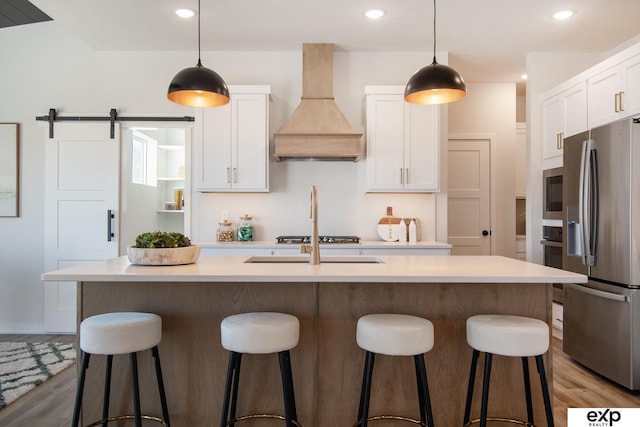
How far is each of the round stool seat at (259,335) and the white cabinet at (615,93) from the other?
2943 mm

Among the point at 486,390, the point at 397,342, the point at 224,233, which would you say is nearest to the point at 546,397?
the point at 486,390

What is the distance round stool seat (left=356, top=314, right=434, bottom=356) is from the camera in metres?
1.84

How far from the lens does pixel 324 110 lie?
4.02m

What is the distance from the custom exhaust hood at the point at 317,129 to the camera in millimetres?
3941

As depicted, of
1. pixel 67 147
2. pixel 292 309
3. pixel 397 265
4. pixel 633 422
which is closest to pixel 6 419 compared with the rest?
pixel 292 309

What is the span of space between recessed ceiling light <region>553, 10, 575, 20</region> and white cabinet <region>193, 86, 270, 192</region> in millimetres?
2591

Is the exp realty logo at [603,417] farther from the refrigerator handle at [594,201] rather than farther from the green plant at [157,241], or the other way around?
the green plant at [157,241]

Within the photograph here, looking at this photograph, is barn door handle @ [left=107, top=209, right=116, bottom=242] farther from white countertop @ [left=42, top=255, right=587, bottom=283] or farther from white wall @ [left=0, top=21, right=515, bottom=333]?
white countertop @ [left=42, top=255, right=587, bottom=283]

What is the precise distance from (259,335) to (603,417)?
205 cm

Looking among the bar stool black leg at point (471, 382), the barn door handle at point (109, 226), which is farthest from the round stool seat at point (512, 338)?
the barn door handle at point (109, 226)

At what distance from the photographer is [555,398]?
108 inches

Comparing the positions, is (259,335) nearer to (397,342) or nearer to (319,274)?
(319,274)

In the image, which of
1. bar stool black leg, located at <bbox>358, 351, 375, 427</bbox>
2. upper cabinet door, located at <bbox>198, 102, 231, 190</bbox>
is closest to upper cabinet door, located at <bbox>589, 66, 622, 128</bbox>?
bar stool black leg, located at <bbox>358, 351, 375, 427</bbox>

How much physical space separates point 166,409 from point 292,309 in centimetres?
78
